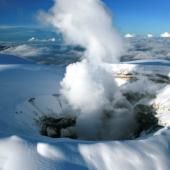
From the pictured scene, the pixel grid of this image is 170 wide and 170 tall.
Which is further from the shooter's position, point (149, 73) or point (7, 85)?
point (149, 73)

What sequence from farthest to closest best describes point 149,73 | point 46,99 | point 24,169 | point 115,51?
point 115,51 < point 149,73 < point 46,99 < point 24,169

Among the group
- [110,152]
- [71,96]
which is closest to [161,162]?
[110,152]

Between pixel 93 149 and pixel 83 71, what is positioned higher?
pixel 83 71

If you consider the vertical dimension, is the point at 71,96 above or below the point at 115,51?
below

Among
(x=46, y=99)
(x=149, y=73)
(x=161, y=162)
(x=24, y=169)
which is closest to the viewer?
(x=24, y=169)

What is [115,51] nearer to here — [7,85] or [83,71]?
[83,71]

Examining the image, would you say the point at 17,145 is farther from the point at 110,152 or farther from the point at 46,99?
the point at 46,99

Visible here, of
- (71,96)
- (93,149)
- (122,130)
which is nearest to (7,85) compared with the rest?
(71,96)

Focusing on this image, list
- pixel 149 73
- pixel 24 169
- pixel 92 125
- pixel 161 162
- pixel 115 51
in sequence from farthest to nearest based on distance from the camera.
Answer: pixel 115 51, pixel 149 73, pixel 92 125, pixel 161 162, pixel 24 169

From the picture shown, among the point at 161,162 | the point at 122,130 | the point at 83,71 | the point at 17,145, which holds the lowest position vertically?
the point at 122,130
